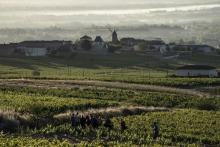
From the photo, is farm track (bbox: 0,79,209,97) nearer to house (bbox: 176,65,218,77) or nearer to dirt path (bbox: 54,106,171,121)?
dirt path (bbox: 54,106,171,121)

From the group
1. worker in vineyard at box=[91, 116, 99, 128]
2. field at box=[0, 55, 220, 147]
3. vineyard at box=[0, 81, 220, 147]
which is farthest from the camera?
worker in vineyard at box=[91, 116, 99, 128]

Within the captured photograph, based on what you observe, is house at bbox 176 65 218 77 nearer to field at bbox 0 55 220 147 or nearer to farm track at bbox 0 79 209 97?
field at bbox 0 55 220 147

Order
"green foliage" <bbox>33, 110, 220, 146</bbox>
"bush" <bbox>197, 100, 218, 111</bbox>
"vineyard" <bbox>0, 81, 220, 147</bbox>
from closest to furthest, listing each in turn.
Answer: "vineyard" <bbox>0, 81, 220, 147</bbox>
"green foliage" <bbox>33, 110, 220, 146</bbox>
"bush" <bbox>197, 100, 218, 111</bbox>

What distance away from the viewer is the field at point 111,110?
43125 mm

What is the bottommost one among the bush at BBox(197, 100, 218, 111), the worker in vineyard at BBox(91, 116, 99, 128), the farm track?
Result: the bush at BBox(197, 100, 218, 111)

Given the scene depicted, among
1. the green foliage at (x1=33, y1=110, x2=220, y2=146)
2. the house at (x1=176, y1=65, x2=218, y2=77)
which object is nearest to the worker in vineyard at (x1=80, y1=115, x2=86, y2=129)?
the green foliage at (x1=33, y1=110, x2=220, y2=146)

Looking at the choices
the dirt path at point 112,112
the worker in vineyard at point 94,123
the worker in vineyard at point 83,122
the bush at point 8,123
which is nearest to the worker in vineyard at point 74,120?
the worker in vineyard at point 83,122

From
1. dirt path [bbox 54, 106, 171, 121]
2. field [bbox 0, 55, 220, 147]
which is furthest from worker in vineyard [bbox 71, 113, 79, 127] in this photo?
dirt path [bbox 54, 106, 171, 121]

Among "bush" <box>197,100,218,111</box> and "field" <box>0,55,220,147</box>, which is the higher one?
"field" <box>0,55,220,147</box>

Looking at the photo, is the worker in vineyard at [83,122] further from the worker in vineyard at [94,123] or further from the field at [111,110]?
the field at [111,110]

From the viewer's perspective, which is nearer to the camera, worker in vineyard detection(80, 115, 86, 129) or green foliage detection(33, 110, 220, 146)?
Answer: green foliage detection(33, 110, 220, 146)

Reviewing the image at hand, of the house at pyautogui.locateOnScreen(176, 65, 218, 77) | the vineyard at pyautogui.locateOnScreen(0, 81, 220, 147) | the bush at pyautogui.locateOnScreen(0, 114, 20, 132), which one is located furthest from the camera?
the house at pyautogui.locateOnScreen(176, 65, 218, 77)

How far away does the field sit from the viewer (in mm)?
43125

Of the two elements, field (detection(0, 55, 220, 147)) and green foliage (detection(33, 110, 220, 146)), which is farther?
field (detection(0, 55, 220, 147))
